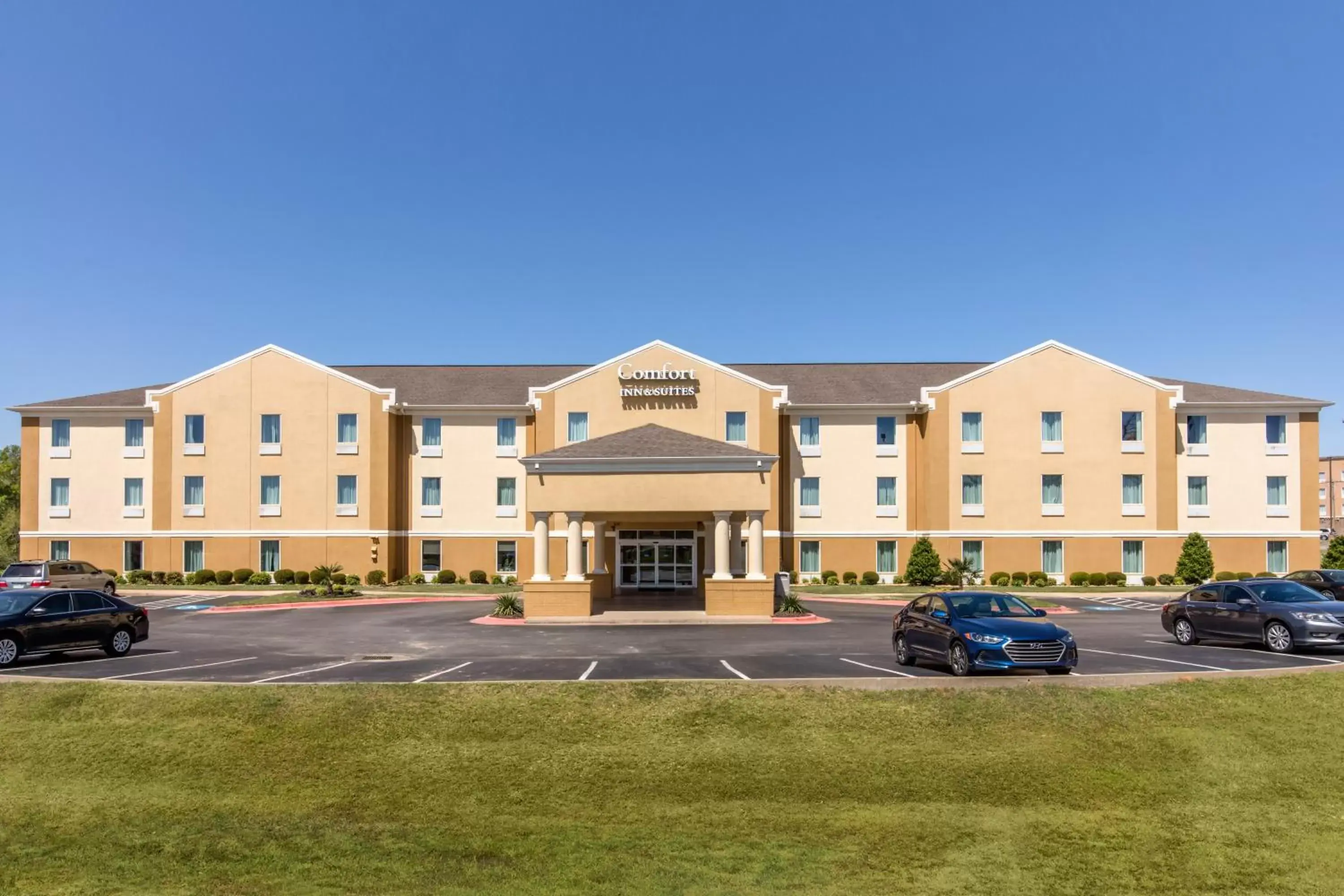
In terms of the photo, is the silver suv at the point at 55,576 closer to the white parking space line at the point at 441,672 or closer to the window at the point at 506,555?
the window at the point at 506,555

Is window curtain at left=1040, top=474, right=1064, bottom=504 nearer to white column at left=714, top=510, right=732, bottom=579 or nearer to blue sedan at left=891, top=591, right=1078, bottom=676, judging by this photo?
white column at left=714, top=510, right=732, bottom=579

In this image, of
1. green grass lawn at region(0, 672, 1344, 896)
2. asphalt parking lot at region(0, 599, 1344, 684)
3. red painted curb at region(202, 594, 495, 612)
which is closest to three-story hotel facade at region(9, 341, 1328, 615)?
red painted curb at region(202, 594, 495, 612)

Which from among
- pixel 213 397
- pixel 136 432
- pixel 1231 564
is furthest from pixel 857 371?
pixel 136 432

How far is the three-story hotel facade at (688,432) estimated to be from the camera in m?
46.5

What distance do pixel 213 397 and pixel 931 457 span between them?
34.8 metres

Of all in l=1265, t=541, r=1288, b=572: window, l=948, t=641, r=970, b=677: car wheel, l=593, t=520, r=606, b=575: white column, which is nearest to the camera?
l=948, t=641, r=970, b=677: car wheel

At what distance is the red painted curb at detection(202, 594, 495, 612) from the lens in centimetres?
3631

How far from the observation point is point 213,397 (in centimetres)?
4775

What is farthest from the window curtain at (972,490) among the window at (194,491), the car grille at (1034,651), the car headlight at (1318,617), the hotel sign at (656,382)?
the window at (194,491)

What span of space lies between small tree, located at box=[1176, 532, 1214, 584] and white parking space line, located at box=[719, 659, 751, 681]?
33.9 m

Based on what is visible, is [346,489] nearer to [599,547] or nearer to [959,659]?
[599,547]

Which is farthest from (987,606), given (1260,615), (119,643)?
(119,643)

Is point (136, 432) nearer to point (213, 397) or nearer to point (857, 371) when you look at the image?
point (213, 397)

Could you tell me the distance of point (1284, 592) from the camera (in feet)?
70.3
